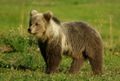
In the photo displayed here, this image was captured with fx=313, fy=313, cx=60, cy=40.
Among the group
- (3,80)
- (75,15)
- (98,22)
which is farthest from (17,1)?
(3,80)

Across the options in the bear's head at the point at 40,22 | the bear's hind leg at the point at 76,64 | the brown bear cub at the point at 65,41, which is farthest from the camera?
the bear's hind leg at the point at 76,64

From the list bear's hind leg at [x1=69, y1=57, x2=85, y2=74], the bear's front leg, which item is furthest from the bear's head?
bear's hind leg at [x1=69, y1=57, x2=85, y2=74]

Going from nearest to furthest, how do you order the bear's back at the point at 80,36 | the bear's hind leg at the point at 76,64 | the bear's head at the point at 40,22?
1. the bear's head at the point at 40,22
2. the bear's back at the point at 80,36
3. the bear's hind leg at the point at 76,64

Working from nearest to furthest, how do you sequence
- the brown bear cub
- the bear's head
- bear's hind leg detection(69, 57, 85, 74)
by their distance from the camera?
the bear's head
the brown bear cub
bear's hind leg detection(69, 57, 85, 74)

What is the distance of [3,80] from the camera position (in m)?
7.77

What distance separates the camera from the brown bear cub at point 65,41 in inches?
358

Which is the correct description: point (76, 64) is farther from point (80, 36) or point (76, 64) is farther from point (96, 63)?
point (80, 36)

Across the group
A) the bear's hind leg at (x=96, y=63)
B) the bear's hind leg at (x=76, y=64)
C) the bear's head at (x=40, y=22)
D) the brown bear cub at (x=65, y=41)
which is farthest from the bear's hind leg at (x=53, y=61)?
the bear's hind leg at (x=96, y=63)

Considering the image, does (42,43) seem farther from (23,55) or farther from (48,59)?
(23,55)

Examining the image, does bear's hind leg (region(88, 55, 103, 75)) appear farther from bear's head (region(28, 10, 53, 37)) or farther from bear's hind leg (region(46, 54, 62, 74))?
bear's head (region(28, 10, 53, 37))

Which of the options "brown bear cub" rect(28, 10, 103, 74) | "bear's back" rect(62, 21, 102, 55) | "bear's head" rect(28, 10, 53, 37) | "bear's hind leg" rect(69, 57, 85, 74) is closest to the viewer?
"bear's head" rect(28, 10, 53, 37)

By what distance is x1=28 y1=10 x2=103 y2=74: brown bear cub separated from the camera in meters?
9.09

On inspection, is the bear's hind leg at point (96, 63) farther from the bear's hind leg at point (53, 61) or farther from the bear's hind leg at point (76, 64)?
the bear's hind leg at point (53, 61)

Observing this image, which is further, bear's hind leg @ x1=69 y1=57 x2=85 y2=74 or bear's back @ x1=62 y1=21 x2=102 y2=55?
bear's hind leg @ x1=69 y1=57 x2=85 y2=74
